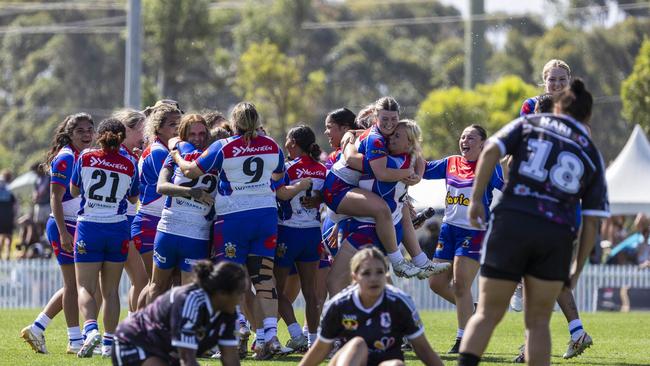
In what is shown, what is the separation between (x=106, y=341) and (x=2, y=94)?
63.0 meters

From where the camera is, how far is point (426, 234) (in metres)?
23.3

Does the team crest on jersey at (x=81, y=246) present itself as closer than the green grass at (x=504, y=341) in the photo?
No

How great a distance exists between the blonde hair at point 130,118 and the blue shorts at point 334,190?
1891 millimetres

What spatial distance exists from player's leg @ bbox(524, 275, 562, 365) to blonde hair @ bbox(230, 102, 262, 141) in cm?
304

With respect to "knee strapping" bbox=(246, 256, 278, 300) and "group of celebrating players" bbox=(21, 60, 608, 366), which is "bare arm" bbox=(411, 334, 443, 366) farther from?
"knee strapping" bbox=(246, 256, 278, 300)

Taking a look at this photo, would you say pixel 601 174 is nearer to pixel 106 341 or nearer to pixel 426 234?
pixel 106 341

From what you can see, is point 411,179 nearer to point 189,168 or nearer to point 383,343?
point 189,168

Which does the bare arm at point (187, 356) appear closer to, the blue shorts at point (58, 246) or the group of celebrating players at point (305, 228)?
the group of celebrating players at point (305, 228)

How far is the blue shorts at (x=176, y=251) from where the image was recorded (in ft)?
32.5

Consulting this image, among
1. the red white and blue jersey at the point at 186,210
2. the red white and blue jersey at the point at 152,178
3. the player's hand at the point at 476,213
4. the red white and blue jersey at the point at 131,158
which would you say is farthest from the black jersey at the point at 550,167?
the red white and blue jersey at the point at 131,158

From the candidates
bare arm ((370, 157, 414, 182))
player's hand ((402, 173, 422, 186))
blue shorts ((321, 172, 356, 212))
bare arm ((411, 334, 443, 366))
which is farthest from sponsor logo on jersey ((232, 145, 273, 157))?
bare arm ((411, 334, 443, 366))

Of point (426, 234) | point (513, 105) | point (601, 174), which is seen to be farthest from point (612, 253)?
point (513, 105)

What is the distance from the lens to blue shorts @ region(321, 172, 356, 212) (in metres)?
10.3

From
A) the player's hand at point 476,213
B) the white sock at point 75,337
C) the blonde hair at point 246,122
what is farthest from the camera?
the white sock at point 75,337
